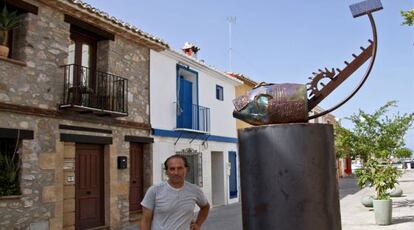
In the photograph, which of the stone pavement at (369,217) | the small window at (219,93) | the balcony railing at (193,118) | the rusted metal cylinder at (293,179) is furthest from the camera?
the small window at (219,93)

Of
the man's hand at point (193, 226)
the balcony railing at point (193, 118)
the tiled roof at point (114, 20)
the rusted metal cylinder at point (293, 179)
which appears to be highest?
the tiled roof at point (114, 20)

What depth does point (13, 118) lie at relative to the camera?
28.0 ft

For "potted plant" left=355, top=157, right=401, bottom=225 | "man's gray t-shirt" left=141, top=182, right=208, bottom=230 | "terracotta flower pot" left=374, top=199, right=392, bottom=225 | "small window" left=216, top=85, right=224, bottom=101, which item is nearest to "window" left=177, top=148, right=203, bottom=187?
"small window" left=216, top=85, right=224, bottom=101

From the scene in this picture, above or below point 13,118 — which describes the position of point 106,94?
above

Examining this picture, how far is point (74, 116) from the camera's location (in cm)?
991

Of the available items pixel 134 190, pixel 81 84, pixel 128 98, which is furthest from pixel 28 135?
pixel 134 190

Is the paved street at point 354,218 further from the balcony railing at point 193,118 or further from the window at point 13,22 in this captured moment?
the window at point 13,22

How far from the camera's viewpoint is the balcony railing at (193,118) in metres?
14.1

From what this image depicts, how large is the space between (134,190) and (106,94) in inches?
118

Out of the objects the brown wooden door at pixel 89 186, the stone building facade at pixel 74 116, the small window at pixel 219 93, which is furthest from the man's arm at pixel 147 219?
the small window at pixel 219 93

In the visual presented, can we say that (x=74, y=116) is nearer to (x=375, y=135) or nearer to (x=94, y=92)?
(x=94, y=92)

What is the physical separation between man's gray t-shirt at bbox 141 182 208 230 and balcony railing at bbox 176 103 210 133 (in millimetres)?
10593

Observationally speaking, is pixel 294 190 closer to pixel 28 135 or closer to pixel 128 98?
pixel 28 135

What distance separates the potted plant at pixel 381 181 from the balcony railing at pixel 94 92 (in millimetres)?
6012
